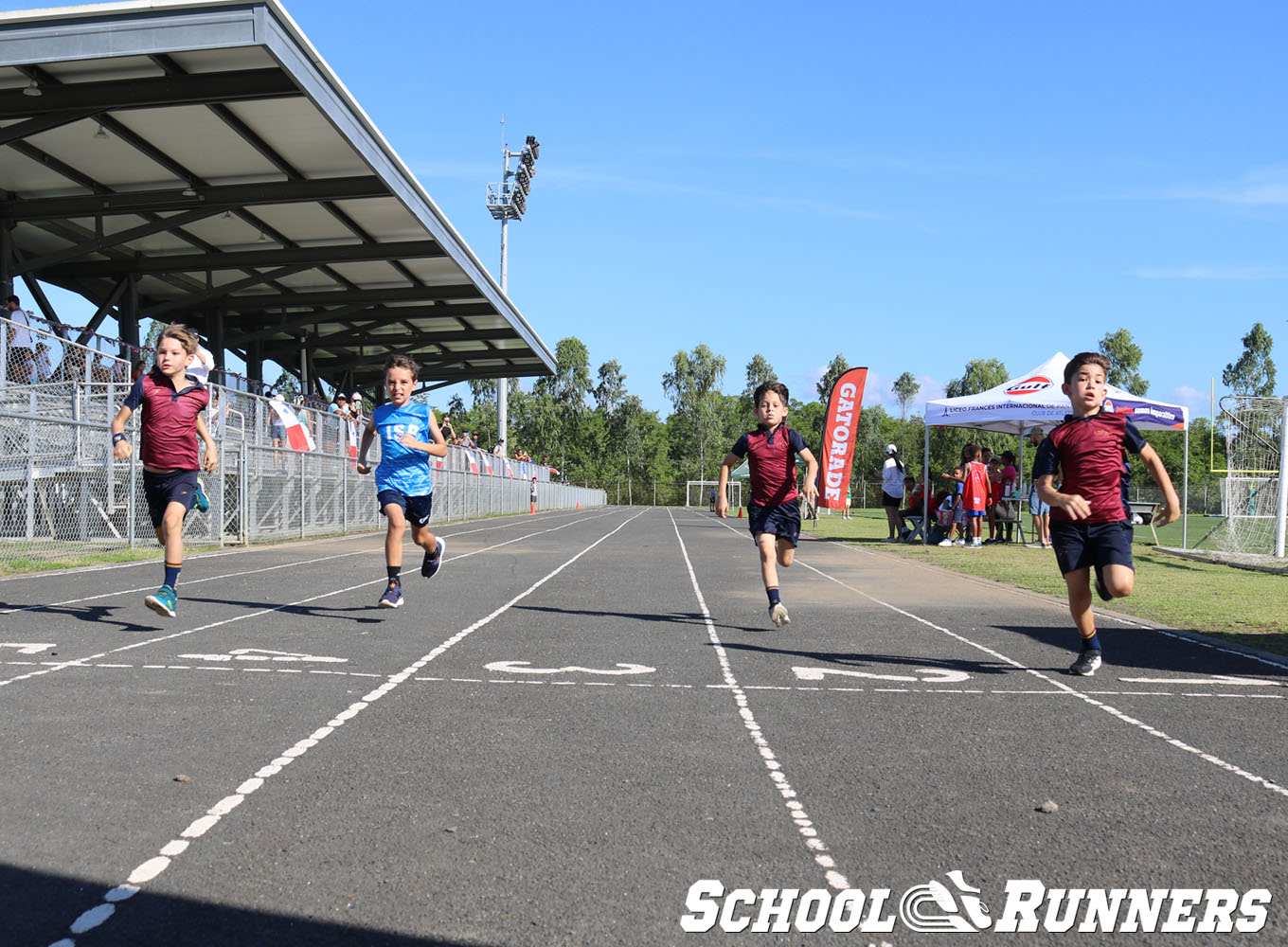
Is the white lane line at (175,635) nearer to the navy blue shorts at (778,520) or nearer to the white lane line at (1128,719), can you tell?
the navy blue shorts at (778,520)

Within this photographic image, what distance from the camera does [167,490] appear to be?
772 cm

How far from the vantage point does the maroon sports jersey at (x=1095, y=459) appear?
20.5 feet

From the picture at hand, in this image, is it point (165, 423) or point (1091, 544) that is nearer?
point (1091, 544)

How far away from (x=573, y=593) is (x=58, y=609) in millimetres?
4682

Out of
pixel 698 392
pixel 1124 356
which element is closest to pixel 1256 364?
pixel 1124 356

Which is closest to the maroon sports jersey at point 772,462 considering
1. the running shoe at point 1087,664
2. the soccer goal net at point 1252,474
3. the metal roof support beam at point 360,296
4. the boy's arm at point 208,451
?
the running shoe at point 1087,664

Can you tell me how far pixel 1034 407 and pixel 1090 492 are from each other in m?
13.7

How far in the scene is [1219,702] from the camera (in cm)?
566

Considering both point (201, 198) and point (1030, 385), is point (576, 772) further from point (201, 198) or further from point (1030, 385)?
point (201, 198)

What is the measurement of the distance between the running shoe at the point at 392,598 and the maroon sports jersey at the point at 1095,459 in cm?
527

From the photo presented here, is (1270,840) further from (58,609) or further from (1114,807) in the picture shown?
(58,609)

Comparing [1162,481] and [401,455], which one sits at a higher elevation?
[401,455]

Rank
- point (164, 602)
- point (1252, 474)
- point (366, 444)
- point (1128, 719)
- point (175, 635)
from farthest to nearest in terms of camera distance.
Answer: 1. point (1252, 474)
2. point (366, 444)
3. point (164, 602)
4. point (175, 635)
5. point (1128, 719)

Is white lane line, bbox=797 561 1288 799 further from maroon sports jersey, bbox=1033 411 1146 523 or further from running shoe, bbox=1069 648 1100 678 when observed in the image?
maroon sports jersey, bbox=1033 411 1146 523
